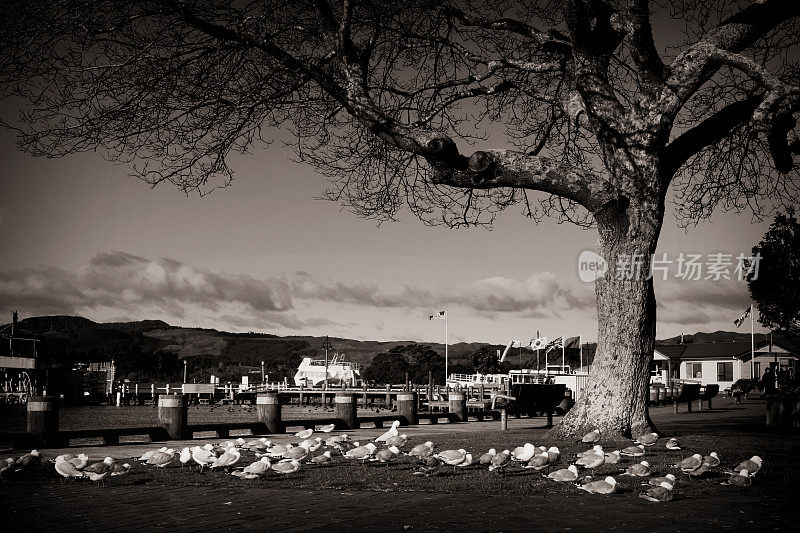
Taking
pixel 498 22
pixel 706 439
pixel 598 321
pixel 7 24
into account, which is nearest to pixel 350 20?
pixel 498 22

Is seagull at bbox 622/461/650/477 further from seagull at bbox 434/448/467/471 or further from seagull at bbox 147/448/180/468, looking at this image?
seagull at bbox 147/448/180/468

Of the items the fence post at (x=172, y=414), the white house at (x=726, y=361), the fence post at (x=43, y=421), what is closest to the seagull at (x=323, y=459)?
the fence post at (x=43, y=421)

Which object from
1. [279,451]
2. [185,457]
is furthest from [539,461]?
[185,457]

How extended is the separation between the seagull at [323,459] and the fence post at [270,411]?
32.4 feet

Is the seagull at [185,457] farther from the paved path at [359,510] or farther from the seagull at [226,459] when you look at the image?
the paved path at [359,510]

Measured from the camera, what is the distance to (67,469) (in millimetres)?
9484

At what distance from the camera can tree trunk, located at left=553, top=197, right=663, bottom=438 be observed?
14023mm

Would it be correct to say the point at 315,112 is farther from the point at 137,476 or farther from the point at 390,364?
the point at 390,364

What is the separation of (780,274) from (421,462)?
31.0 m

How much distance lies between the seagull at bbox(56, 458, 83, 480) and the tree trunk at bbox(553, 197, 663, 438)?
7796 mm

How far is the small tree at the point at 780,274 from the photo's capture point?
36500 millimetres

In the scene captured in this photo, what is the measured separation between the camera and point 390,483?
9.32 metres

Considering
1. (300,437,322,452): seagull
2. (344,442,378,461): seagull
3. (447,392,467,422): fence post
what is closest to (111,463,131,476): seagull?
(300,437,322,452): seagull

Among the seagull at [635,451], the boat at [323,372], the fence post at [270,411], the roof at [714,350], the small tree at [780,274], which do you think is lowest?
the boat at [323,372]
